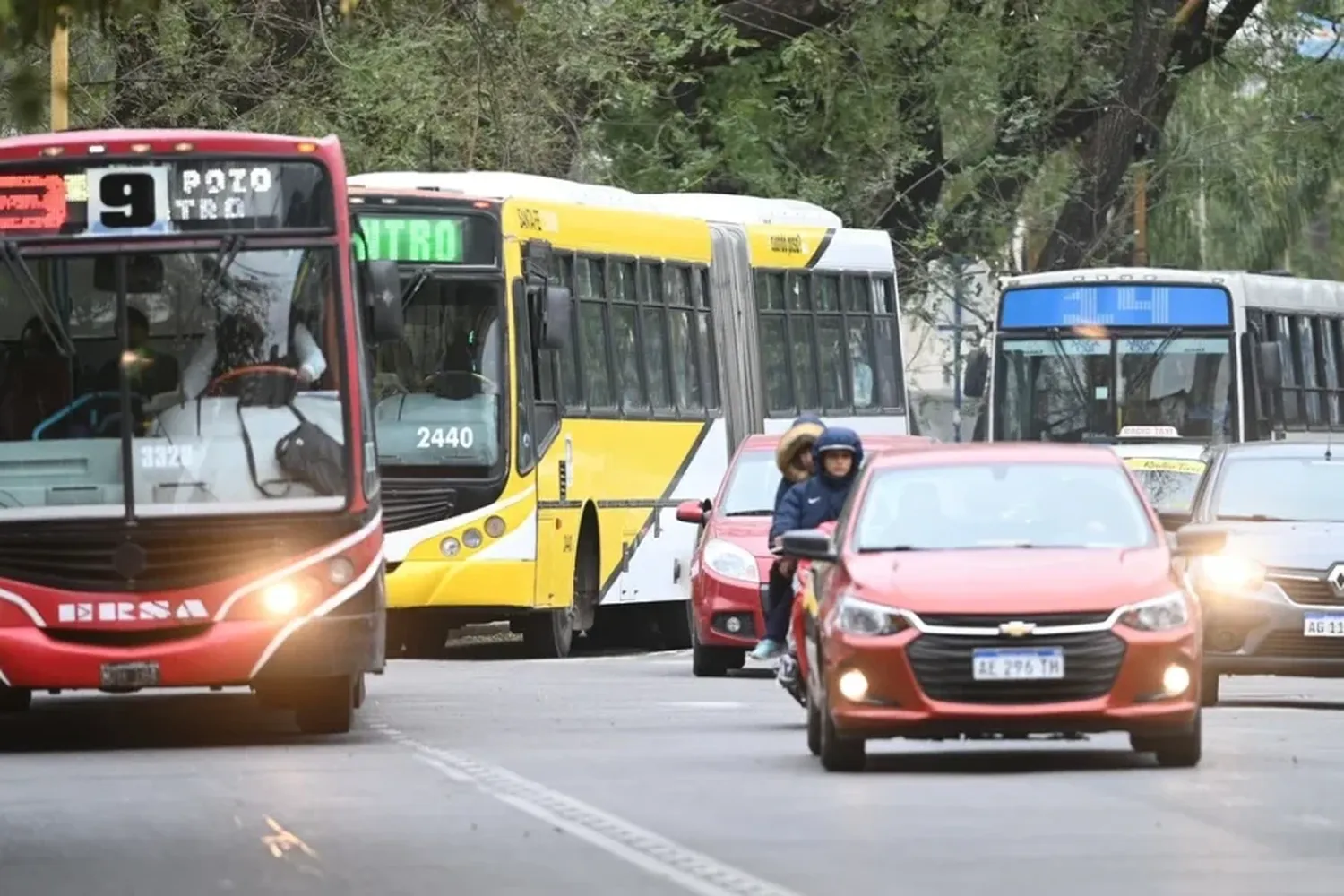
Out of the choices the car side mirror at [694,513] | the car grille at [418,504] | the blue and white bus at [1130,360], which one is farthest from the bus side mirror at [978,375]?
the car side mirror at [694,513]

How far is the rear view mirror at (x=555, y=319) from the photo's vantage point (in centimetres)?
2808

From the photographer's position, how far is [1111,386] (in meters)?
36.3

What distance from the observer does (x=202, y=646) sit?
1794 cm

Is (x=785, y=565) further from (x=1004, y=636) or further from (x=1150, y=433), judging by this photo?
(x=1150, y=433)

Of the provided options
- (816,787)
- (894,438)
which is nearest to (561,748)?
(816,787)

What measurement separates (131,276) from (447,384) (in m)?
9.57

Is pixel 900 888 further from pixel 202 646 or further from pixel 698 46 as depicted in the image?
pixel 698 46

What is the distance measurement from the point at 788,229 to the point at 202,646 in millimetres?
18031

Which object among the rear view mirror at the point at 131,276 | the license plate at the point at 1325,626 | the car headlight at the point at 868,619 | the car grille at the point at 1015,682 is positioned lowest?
the license plate at the point at 1325,626

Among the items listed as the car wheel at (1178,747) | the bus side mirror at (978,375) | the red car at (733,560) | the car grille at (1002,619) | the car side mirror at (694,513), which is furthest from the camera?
the bus side mirror at (978,375)

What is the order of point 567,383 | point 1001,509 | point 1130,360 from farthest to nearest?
point 1130,360 → point 567,383 → point 1001,509

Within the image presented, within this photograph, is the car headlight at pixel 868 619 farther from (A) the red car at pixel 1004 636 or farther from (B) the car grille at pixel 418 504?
(B) the car grille at pixel 418 504

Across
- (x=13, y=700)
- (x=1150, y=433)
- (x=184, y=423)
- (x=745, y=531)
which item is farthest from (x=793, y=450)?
(x=1150, y=433)

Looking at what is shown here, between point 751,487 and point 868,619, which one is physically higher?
point 868,619
